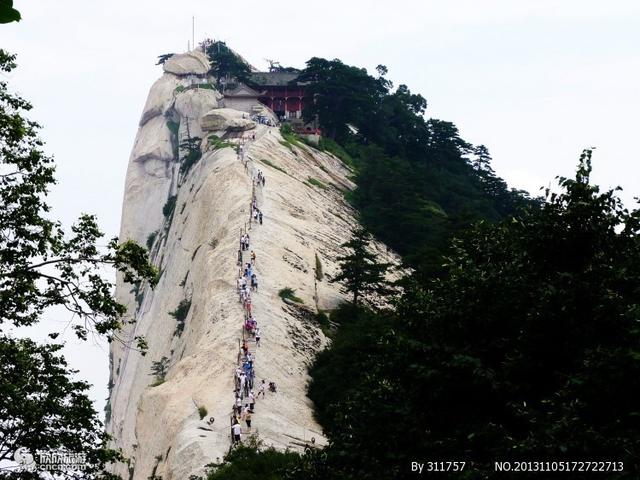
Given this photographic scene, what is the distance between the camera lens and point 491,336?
2217 centimetres

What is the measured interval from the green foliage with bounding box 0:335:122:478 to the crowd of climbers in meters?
12.5

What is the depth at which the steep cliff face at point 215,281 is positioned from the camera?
111 ft

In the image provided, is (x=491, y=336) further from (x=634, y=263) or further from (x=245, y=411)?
(x=245, y=411)

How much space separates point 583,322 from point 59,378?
1040 centimetres

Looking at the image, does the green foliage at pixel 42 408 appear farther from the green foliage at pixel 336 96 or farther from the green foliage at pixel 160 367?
the green foliage at pixel 336 96

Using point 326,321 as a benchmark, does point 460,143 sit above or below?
above

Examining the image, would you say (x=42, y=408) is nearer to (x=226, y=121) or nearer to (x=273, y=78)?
(x=226, y=121)

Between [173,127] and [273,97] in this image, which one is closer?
[273,97]

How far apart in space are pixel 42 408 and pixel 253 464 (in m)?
10.6

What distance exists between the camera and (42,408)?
56.3 ft

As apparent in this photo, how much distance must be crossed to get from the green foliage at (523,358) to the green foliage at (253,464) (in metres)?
2.47

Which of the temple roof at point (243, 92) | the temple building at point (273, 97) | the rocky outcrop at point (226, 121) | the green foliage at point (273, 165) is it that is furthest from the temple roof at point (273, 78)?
the green foliage at point (273, 165)

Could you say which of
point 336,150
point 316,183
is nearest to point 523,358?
point 316,183

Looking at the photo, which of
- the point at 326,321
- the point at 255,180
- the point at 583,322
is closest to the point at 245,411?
the point at 326,321
